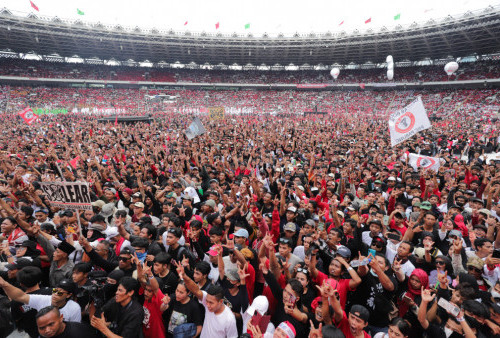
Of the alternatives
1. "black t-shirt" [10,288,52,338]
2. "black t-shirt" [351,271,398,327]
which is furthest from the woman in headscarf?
"black t-shirt" [10,288,52,338]

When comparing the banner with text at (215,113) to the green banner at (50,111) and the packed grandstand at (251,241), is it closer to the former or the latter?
the packed grandstand at (251,241)

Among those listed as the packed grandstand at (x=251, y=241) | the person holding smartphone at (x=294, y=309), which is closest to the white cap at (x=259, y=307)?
the packed grandstand at (x=251, y=241)

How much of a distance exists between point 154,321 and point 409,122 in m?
9.65

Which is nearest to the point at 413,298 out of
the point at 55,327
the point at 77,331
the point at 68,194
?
the point at 77,331

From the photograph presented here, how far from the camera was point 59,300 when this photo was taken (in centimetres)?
249

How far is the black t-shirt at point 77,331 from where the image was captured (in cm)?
216

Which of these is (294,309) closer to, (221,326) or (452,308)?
(221,326)

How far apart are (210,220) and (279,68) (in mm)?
47509

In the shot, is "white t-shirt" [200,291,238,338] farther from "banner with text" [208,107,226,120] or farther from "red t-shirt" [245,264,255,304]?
"banner with text" [208,107,226,120]

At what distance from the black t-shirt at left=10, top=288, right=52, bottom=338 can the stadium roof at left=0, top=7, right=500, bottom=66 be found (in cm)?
3688

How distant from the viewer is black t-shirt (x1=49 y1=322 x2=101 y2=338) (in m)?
2.16

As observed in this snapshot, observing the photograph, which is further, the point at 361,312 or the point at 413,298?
the point at 413,298

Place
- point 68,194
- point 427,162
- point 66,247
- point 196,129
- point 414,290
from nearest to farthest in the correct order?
point 414,290 → point 66,247 → point 68,194 → point 427,162 → point 196,129

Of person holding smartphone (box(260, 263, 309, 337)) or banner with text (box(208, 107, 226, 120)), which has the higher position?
banner with text (box(208, 107, 226, 120))
